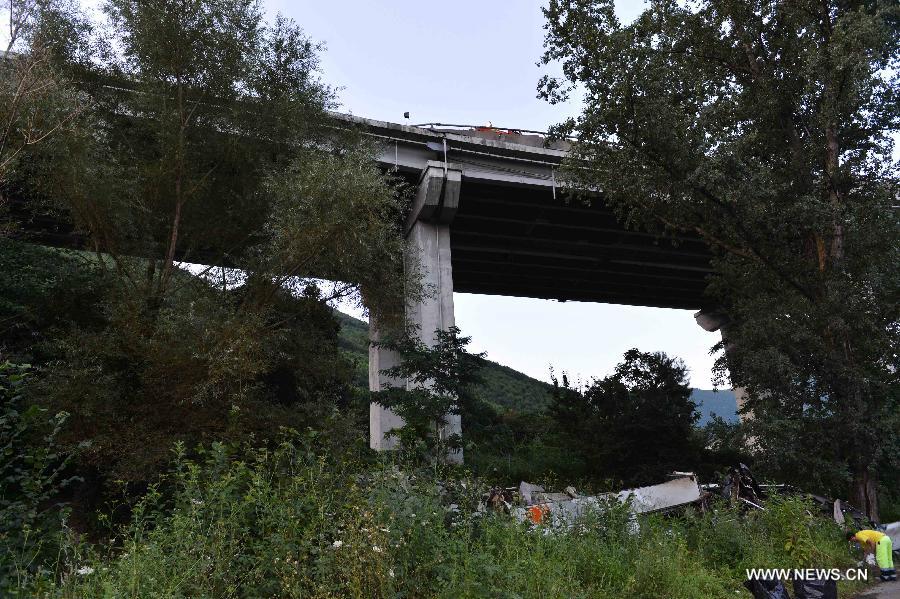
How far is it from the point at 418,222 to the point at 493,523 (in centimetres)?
1441

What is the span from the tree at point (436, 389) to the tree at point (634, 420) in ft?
14.8

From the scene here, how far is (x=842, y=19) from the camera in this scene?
11.6 m

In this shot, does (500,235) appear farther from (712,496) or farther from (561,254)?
(712,496)

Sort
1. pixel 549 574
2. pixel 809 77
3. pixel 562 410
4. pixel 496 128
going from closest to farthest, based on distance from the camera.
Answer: pixel 549 574 → pixel 809 77 → pixel 562 410 → pixel 496 128

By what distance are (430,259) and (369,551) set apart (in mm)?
15492

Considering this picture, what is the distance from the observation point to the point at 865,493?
1188 cm

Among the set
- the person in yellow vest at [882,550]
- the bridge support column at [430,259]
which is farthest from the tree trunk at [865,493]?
the bridge support column at [430,259]

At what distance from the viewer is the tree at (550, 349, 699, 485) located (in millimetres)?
16266

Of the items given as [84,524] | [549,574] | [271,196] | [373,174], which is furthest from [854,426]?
[84,524]

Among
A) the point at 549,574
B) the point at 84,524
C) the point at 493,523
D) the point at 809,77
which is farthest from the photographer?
the point at 809,77

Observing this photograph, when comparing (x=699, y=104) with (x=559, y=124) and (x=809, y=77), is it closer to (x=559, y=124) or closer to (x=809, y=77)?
(x=809, y=77)

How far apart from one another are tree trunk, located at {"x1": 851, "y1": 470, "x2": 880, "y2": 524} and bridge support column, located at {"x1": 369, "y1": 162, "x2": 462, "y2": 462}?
10635 millimetres

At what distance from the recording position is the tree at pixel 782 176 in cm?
1172

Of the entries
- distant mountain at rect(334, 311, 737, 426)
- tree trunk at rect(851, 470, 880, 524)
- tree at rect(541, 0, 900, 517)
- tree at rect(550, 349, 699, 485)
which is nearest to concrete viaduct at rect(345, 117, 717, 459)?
tree at rect(541, 0, 900, 517)
